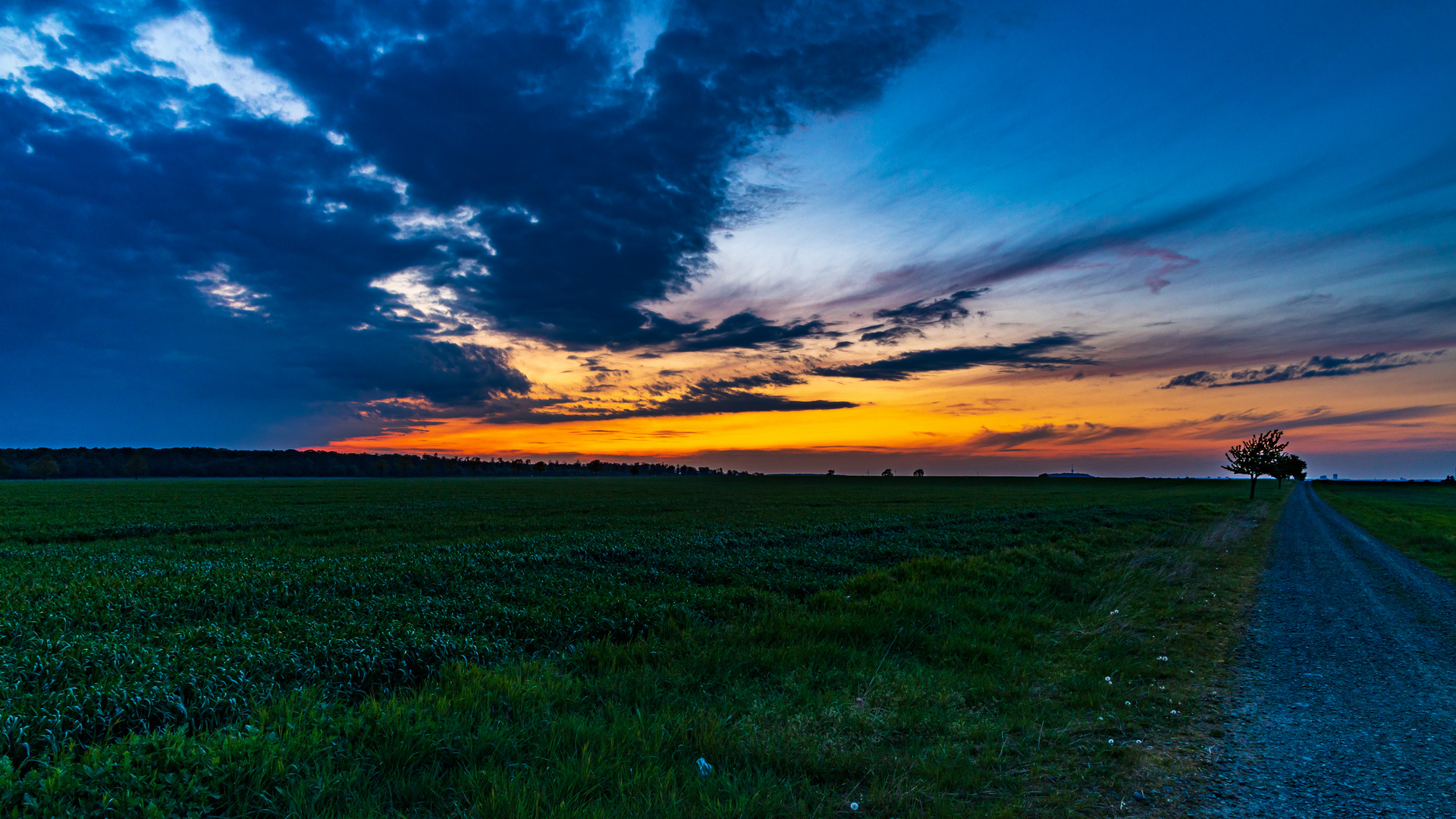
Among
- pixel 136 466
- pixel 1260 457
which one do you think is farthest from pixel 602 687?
pixel 136 466

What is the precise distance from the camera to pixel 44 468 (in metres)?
163

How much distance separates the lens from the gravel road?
16.9ft

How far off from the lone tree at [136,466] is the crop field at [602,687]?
23642 cm

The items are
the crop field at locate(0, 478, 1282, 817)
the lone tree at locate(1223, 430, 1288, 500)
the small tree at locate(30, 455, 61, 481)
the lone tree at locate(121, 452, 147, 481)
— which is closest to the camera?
the crop field at locate(0, 478, 1282, 817)

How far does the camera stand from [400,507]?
4775cm

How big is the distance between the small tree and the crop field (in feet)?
735

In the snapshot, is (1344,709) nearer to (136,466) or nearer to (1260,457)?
(1260,457)

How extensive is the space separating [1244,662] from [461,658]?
12.1m

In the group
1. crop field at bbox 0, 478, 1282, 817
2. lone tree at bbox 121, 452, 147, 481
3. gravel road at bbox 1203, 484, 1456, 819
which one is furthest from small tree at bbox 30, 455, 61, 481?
gravel road at bbox 1203, 484, 1456, 819

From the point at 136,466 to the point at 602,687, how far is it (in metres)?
259

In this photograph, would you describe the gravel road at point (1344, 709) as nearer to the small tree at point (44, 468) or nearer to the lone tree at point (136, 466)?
the small tree at point (44, 468)

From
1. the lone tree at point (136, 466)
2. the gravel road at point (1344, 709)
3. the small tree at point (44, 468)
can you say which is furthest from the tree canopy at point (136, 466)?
the gravel road at point (1344, 709)

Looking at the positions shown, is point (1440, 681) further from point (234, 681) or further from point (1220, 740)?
point (234, 681)

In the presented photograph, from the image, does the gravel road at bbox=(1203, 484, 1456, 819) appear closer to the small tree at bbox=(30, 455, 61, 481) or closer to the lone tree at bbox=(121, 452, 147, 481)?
the small tree at bbox=(30, 455, 61, 481)
